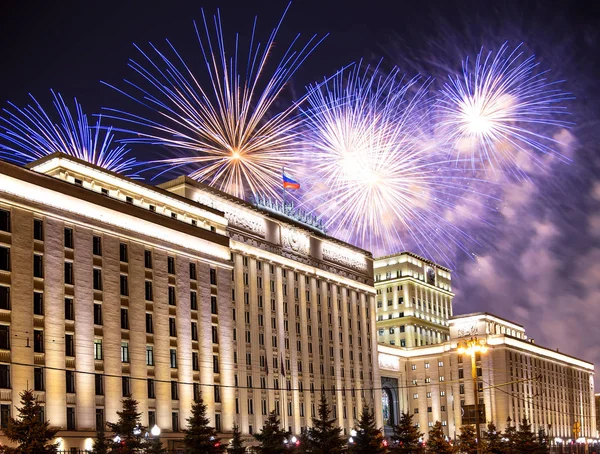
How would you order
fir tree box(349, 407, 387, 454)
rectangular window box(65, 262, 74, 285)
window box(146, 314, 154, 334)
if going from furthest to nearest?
1. window box(146, 314, 154, 334)
2. fir tree box(349, 407, 387, 454)
3. rectangular window box(65, 262, 74, 285)

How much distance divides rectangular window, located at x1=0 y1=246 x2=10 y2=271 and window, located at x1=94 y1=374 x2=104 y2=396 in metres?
11.5

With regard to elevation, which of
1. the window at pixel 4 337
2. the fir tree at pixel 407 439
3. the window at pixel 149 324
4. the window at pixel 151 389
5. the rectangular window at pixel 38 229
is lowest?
the fir tree at pixel 407 439

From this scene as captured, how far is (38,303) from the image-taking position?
63.6m

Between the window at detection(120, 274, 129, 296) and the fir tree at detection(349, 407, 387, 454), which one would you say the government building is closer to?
the window at detection(120, 274, 129, 296)

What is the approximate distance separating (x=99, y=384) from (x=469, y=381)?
278ft

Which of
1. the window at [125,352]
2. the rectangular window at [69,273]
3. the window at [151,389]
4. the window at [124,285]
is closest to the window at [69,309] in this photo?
the rectangular window at [69,273]

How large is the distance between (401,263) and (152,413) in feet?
302

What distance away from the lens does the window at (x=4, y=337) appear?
5975 centimetres

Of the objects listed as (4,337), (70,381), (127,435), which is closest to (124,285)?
(70,381)

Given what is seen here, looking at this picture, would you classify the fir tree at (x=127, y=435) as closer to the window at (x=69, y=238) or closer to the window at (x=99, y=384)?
the window at (x=99, y=384)

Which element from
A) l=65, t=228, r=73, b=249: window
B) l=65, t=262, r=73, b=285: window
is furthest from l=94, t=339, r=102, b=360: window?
l=65, t=228, r=73, b=249: window

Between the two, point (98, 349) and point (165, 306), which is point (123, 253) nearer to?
point (165, 306)

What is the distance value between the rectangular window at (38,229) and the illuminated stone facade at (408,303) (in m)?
96.9

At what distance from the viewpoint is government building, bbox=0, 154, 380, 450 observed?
62906 millimetres
